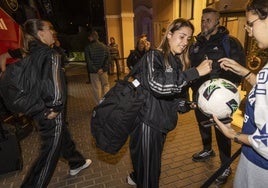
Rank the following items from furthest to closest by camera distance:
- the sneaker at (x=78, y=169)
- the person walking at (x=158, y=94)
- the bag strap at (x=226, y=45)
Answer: the sneaker at (x=78, y=169) → the bag strap at (x=226, y=45) → the person walking at (x=158, y=94)

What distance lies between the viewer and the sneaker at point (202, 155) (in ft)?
11.9

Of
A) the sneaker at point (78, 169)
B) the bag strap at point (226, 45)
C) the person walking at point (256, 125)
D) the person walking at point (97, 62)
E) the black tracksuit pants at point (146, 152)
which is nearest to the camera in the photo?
the person walking at point (256, 125)

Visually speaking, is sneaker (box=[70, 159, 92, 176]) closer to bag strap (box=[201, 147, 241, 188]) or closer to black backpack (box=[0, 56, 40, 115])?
black backpack (box=[0, 56, 40, 115])

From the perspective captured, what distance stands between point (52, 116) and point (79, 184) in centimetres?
124

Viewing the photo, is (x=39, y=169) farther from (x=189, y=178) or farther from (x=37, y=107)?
(x=189, y=178)

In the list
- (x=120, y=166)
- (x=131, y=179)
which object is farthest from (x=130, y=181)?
(x=120, y=166)

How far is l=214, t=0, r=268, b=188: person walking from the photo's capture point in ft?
3.84

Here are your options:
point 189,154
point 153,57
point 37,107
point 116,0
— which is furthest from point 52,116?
point 116,0

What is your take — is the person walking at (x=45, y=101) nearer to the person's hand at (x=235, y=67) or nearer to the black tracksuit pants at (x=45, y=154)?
the black tracksuit pants at (x=45, y=154)

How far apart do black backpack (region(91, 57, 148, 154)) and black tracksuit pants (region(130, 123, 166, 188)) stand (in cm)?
13

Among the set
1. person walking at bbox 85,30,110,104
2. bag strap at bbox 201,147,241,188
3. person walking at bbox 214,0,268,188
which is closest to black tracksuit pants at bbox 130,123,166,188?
bag strap at bbox 201,147,241,188

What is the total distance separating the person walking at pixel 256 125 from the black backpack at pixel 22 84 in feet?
6.85

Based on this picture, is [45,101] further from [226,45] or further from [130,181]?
[226,45]

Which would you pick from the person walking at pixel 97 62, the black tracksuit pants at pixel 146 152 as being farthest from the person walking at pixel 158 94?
the person walking at pixel 97 62
